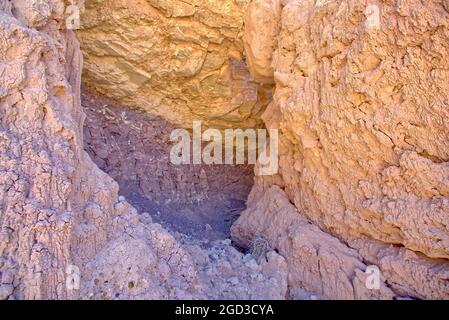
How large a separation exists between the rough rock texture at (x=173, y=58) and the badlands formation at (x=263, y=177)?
0.02m

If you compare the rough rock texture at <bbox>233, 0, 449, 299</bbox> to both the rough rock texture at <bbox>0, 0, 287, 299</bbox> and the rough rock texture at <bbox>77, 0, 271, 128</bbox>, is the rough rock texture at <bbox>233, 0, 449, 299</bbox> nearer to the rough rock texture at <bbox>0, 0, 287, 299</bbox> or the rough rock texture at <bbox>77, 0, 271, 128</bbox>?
the rough rock texture at <bbox>0, 0, 287, 299</bbox>

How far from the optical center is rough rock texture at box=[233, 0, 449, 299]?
2430mm

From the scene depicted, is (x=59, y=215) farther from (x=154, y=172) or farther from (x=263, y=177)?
(x=263, y=177)

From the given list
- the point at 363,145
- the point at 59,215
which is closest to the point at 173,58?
the point at 363,145

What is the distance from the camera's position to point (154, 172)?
448 centimetres

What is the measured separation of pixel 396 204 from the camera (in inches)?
103

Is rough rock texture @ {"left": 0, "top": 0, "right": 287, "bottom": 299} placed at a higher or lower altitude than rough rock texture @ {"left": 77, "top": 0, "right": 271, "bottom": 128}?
lower

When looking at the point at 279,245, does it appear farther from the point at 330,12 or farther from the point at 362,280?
the point at 330,12

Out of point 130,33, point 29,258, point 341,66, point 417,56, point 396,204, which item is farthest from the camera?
point 130,33

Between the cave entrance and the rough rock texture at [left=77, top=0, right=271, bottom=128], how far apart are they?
20 centimetres

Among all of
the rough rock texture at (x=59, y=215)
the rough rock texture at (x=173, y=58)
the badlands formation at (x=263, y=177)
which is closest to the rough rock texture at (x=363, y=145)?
the badlands formation at (x=263, y=177)

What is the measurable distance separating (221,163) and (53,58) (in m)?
2.89

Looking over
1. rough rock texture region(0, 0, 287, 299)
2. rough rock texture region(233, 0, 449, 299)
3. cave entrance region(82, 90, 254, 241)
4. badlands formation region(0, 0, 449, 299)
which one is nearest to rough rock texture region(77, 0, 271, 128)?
badlands formation region(0, 0, 449, 299)

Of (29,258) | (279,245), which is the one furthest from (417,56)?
→ (29,258)
